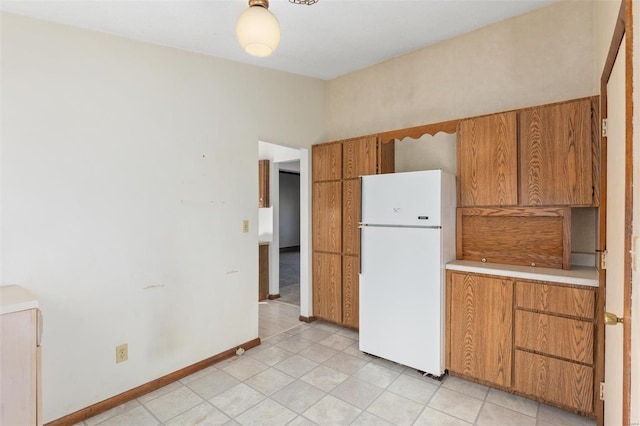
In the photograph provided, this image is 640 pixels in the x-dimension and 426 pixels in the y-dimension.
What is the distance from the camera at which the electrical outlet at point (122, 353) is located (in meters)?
2.22

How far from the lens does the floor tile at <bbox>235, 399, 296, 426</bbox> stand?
1.99 meters

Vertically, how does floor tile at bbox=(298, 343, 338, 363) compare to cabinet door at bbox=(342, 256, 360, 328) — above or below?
below

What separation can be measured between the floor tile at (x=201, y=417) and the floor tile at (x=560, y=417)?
1.99 m

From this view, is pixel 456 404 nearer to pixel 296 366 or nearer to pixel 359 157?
pixel 296 366

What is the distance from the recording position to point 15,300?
1582mm

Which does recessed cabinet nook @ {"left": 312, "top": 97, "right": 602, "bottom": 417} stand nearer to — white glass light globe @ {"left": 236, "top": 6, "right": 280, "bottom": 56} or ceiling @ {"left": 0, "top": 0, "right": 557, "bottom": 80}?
ceiling @ {"left": 0, "top": 0, "right": 557, "bottom": 80}

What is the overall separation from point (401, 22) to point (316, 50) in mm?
781

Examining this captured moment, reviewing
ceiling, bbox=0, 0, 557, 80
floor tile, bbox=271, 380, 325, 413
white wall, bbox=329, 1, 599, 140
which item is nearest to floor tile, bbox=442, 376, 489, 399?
floor tile, bbox=271, 380, 325, 413

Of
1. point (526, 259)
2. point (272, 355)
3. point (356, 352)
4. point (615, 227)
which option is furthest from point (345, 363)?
point (615, 227)

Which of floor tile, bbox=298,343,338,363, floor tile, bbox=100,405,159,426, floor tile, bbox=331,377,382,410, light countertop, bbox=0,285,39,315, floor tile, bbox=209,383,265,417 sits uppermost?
light countertop, bbox=0,285,39,315

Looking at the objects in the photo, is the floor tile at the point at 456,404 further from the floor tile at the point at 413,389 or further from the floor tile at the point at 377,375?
the floor tile at the point at 377,375

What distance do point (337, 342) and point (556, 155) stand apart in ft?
7.90

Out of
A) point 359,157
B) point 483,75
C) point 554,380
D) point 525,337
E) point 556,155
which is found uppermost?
point 483,75

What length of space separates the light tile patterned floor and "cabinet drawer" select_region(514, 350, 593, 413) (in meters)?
0.10
